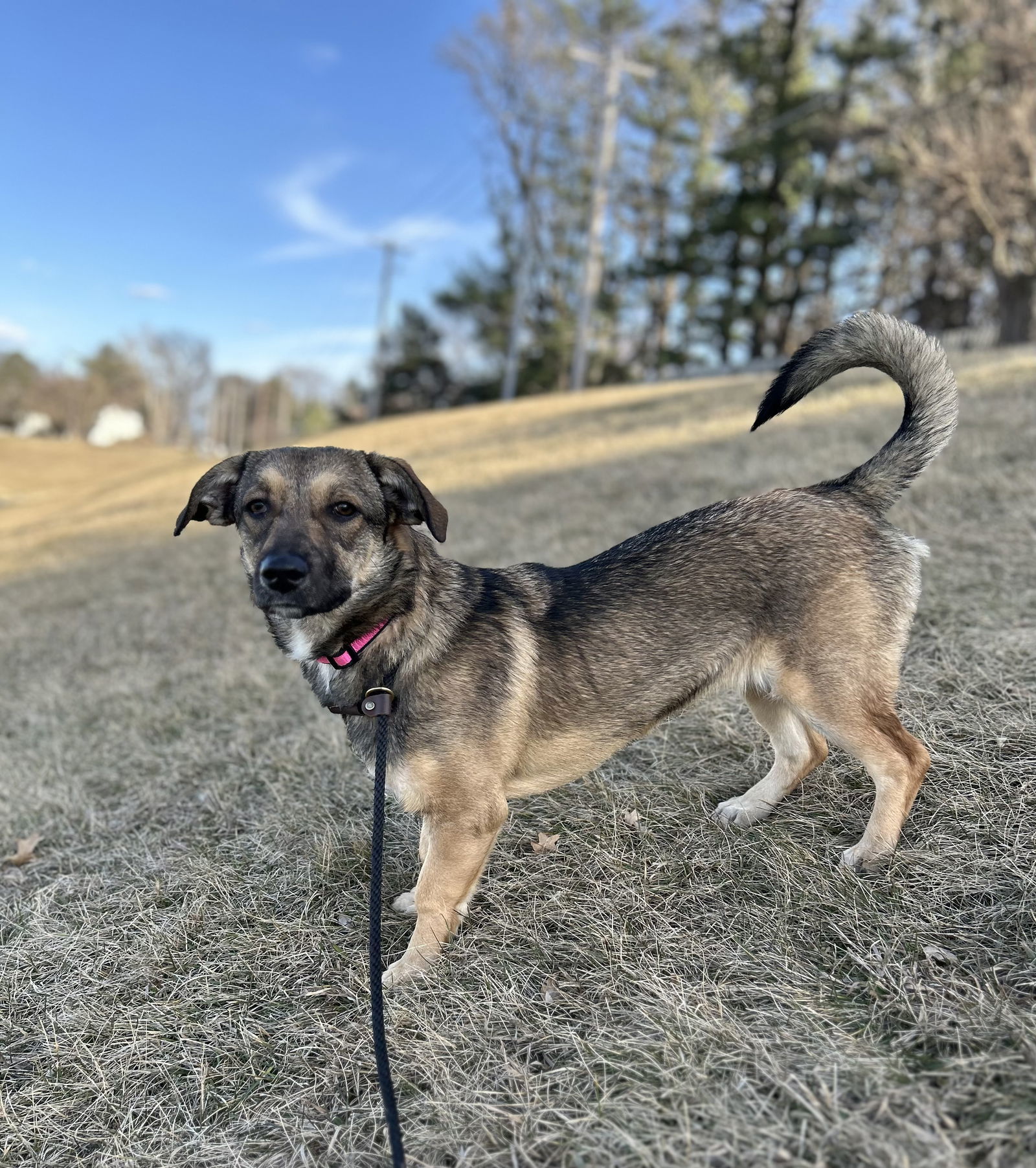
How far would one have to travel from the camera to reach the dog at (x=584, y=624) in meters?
2.96

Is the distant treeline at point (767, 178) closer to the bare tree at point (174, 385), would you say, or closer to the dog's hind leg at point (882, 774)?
the dog's hind leg at point (882, 774)

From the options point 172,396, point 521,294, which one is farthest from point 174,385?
point 521,294

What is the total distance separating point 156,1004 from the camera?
297cm

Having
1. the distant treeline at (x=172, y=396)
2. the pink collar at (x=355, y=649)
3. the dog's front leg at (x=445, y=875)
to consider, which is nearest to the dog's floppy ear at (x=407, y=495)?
the pink collar at (x=355, y=649)

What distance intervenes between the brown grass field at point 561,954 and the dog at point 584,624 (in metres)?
0.33

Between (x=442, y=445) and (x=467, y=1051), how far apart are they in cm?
2111

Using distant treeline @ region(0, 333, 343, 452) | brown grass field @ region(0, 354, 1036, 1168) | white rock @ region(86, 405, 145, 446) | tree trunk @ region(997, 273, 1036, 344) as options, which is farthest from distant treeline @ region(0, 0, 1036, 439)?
white rock @ region(86, 405, 145, 446)

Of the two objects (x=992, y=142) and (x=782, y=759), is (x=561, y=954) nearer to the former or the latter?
(x=782, y=759)

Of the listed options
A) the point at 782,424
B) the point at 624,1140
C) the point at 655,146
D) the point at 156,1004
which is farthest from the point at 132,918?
the point at 655,146

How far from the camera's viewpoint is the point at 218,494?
3262mm

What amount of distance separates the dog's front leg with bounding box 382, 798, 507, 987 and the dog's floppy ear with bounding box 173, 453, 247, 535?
1.53m

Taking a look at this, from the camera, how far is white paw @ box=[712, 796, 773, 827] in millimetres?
3523

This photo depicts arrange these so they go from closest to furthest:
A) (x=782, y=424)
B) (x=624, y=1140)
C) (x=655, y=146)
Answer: (x=624, y=1140) → (x=782, y=424) → (x=655, y=146)

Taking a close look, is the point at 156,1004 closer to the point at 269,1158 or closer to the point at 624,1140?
the point at 269,1158
